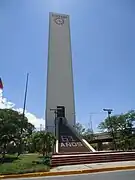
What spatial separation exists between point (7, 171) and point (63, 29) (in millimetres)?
60162

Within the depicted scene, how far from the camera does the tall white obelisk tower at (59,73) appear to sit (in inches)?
2415

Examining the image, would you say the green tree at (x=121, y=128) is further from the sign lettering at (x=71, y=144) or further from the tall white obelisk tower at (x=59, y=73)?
the sign lettering at (x=71, y=144)

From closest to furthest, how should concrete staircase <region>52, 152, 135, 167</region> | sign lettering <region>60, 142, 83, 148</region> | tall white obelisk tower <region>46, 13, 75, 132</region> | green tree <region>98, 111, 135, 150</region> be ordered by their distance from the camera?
concrete staircase <region>52, 152, 135, 167</region> → sign lettering <region>60, 142, 83, 148</region> → green tree <region>98, 111, 135, 150</region> → tall white obelisk tower <region>46, 13, 75, 132</region>

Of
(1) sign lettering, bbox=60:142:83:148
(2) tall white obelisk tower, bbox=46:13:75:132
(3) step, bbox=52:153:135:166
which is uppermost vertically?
(2) tall white obelisk tower, bbox=46:13:75:132

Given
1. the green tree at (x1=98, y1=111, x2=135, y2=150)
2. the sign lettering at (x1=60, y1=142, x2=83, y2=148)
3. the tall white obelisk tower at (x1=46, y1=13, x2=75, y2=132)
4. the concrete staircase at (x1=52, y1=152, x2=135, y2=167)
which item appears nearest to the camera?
the concrete staircase at (x1=52, y1=152, x2=135, y2=167)

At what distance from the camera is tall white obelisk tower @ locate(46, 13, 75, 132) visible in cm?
6134

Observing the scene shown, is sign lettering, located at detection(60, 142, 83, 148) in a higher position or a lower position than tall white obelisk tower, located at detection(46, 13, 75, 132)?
lower

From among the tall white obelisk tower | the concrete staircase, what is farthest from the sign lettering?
the tall white obelisk tower

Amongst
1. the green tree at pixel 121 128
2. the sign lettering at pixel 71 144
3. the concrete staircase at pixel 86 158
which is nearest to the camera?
the concrete staircase at pixel 86 158

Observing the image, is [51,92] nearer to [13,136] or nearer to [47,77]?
[47,77]

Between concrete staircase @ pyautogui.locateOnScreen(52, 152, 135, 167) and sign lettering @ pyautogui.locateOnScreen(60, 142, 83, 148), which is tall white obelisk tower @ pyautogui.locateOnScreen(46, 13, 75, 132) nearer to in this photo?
sign lettering @ pyautogui.locateOnScreen(60, 142, 83, 148)

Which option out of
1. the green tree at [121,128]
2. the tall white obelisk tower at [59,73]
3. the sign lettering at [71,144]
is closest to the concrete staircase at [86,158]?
the sign lettering at [71,144]

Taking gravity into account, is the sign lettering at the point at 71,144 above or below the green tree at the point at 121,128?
below

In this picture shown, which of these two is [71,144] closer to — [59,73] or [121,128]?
[121,128]
